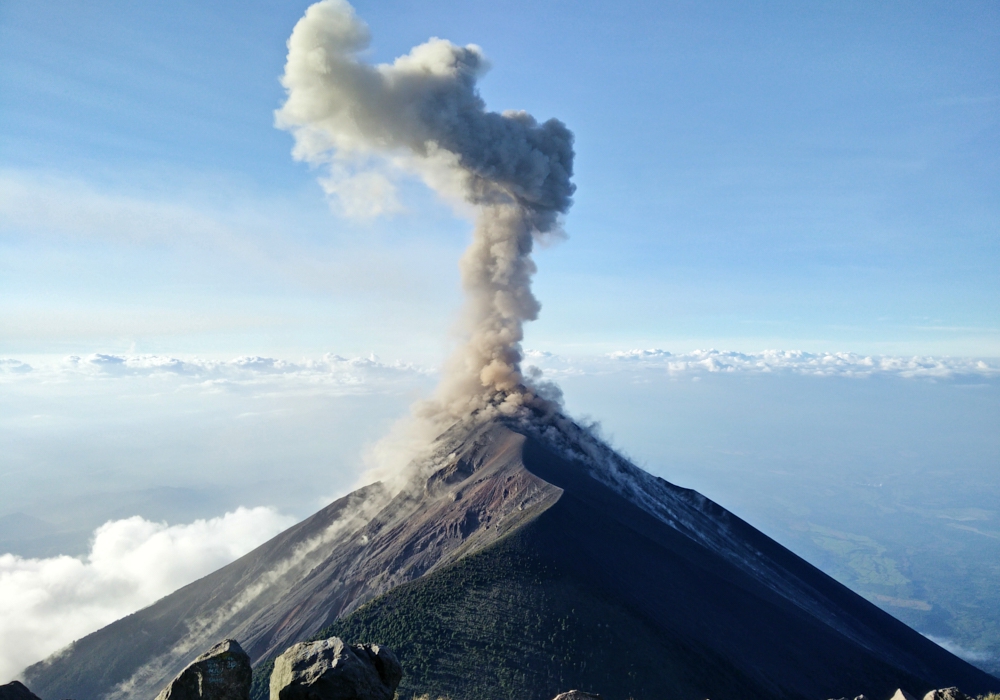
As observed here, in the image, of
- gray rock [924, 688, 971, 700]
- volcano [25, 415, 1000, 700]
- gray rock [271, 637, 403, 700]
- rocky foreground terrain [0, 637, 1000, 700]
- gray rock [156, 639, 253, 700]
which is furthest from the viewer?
volcano [25, 415, 1000, 700]

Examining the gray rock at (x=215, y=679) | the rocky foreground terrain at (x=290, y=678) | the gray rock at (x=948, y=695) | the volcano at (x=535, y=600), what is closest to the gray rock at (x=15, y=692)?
the rocky foreground terrain at (x=290, y=678)

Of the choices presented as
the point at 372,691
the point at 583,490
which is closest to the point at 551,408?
the point at 583,490

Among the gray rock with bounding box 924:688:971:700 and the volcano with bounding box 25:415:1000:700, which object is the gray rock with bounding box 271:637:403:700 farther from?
the volcano with bounding box 25:415:1000:700

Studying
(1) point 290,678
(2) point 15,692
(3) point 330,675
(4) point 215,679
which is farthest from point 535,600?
(2) point 15,692

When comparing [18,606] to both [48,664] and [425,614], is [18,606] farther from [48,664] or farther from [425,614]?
[425,614]

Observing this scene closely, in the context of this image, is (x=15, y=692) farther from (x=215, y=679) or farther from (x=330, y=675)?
(x=330, y=675)

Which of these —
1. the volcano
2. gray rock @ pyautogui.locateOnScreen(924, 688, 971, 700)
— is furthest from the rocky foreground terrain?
the volcano

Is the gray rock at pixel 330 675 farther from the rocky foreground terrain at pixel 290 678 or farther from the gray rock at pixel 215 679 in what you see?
the gray rock at pixel 215 679
